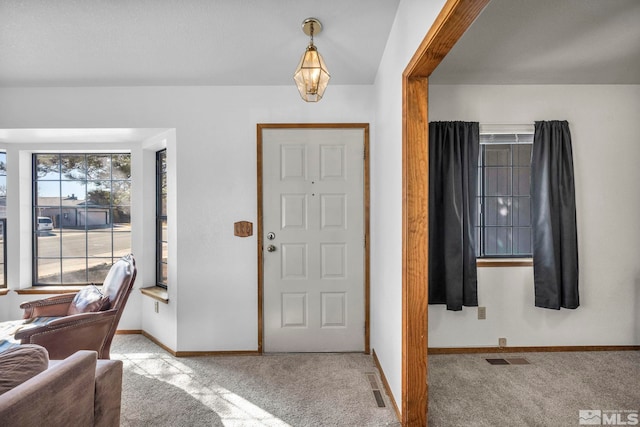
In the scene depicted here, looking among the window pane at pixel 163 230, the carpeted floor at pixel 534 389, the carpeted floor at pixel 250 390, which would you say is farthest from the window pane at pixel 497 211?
the window pane at pixel 163 230

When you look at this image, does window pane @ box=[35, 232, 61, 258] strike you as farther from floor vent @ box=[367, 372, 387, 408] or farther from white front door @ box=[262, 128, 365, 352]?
floor vent @ box=[367, 372, 387, 408]

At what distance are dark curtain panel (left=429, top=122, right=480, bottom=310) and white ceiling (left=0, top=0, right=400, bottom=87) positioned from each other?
91 cm

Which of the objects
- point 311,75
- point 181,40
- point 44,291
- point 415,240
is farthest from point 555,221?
point 44,291

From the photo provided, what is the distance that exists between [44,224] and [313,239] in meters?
2.99

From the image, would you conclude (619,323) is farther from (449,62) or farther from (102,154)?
(102,154)

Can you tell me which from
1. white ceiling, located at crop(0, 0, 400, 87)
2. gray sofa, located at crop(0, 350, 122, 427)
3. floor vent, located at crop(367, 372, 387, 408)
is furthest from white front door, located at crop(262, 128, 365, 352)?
gray sofa, located at crop(0, 350, 122, 427)

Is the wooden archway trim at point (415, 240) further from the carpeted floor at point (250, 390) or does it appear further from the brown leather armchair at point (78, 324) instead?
the brown leather armchair at point (78, 324)

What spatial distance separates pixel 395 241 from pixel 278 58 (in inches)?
64.1

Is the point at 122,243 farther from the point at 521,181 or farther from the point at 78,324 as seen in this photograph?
the point at 521,181

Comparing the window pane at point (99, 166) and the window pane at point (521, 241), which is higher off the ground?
the window pane at point (99, 166)

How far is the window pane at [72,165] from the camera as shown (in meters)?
3.49

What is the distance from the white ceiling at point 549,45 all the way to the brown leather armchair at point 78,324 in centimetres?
301

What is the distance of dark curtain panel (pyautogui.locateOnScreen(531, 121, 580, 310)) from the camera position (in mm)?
2877

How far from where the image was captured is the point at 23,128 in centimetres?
293
